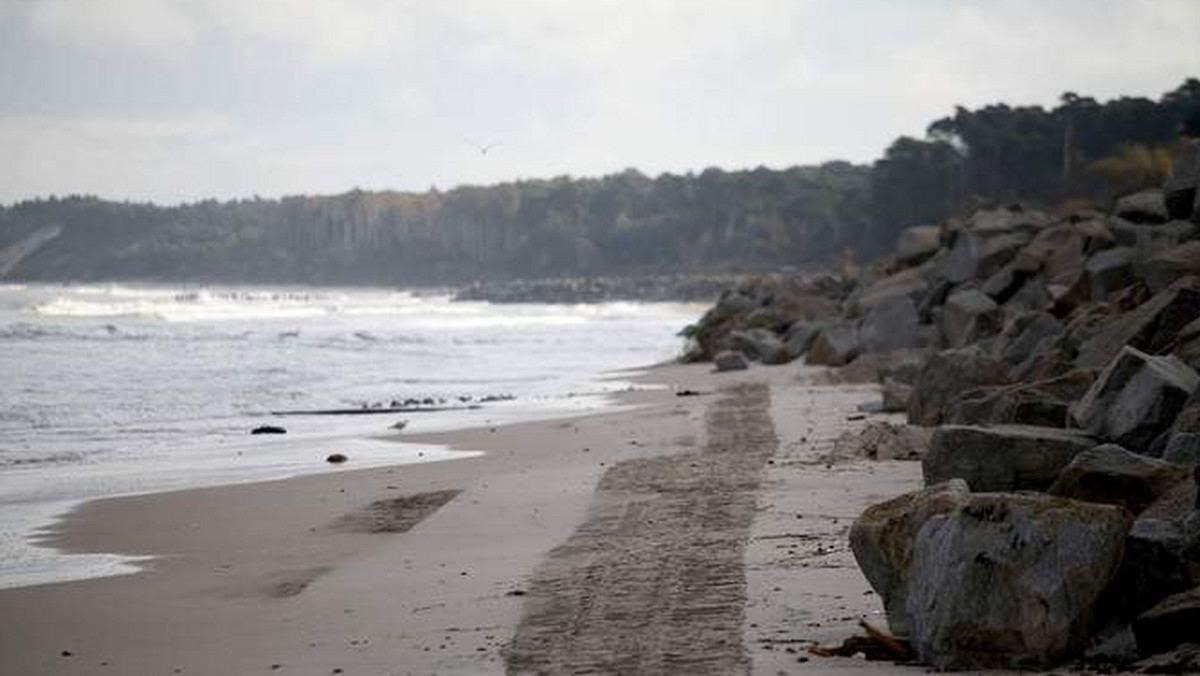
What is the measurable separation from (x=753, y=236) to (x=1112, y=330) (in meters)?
112

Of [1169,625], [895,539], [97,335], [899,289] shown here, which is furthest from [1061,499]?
[97,335]

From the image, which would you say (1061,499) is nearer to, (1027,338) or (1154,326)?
(1154,326)

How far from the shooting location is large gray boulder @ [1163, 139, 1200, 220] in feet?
50.1

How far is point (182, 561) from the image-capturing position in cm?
856

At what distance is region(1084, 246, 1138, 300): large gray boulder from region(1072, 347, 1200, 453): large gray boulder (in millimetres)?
7172

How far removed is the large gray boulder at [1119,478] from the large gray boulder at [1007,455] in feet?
2.37

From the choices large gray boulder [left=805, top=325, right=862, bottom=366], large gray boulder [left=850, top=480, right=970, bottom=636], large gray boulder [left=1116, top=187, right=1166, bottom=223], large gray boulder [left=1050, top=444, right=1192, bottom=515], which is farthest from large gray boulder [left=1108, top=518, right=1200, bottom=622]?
large gray boulder [left=805, top=325, right=862, bottom=366]

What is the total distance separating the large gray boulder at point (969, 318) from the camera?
18.0 meters

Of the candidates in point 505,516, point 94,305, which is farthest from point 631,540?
point 94,305

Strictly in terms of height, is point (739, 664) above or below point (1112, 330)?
below

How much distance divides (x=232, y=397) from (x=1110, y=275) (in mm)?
11651

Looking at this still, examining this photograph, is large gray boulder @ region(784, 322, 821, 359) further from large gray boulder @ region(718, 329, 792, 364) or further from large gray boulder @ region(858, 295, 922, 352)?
large gray boulder @ region(858, 295, 922, 352)

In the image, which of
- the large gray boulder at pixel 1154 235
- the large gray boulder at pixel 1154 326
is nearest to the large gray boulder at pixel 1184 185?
the large gray boulder at pixel 1154 235

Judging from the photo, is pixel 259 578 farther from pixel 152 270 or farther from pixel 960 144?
pixel 152 270
